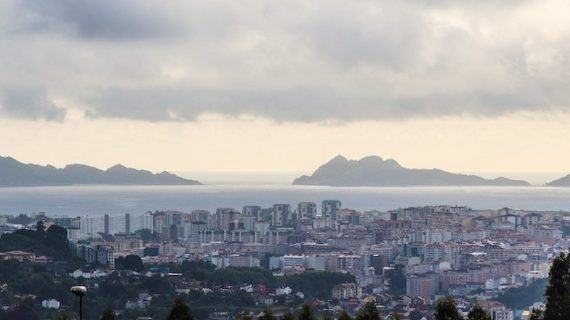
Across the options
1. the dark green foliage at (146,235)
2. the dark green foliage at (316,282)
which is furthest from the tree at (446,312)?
the dark green foliage at (146,235)

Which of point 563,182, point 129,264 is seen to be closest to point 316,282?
point 129,264

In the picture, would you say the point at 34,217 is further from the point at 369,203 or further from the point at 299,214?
the point at 369,203

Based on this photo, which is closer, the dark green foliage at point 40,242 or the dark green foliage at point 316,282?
the dark green foliage at point 316,282

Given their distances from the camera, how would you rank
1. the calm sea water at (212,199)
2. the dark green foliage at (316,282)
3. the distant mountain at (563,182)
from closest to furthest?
the dark green foliage at (316,282), the calm sea water at (212,199), the distant mountain at (563,182)

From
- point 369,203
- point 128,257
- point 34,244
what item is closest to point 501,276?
point 128,257

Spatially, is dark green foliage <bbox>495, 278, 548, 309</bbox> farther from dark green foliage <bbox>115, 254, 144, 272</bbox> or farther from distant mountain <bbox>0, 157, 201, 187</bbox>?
distant mountain <bbox>0, 157, 201, 187</bbox>

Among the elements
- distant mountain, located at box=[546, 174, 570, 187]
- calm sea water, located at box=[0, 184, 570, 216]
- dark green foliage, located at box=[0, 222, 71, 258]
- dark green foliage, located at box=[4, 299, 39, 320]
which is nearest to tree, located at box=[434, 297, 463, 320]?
dark green foliage, located at box=[4, 299, 39, 320]

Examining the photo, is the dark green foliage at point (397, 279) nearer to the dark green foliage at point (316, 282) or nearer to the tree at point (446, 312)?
the dark green foliage at point (316, 282)

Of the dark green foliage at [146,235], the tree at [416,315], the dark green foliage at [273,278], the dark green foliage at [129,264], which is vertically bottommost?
the tree at [416,315]
